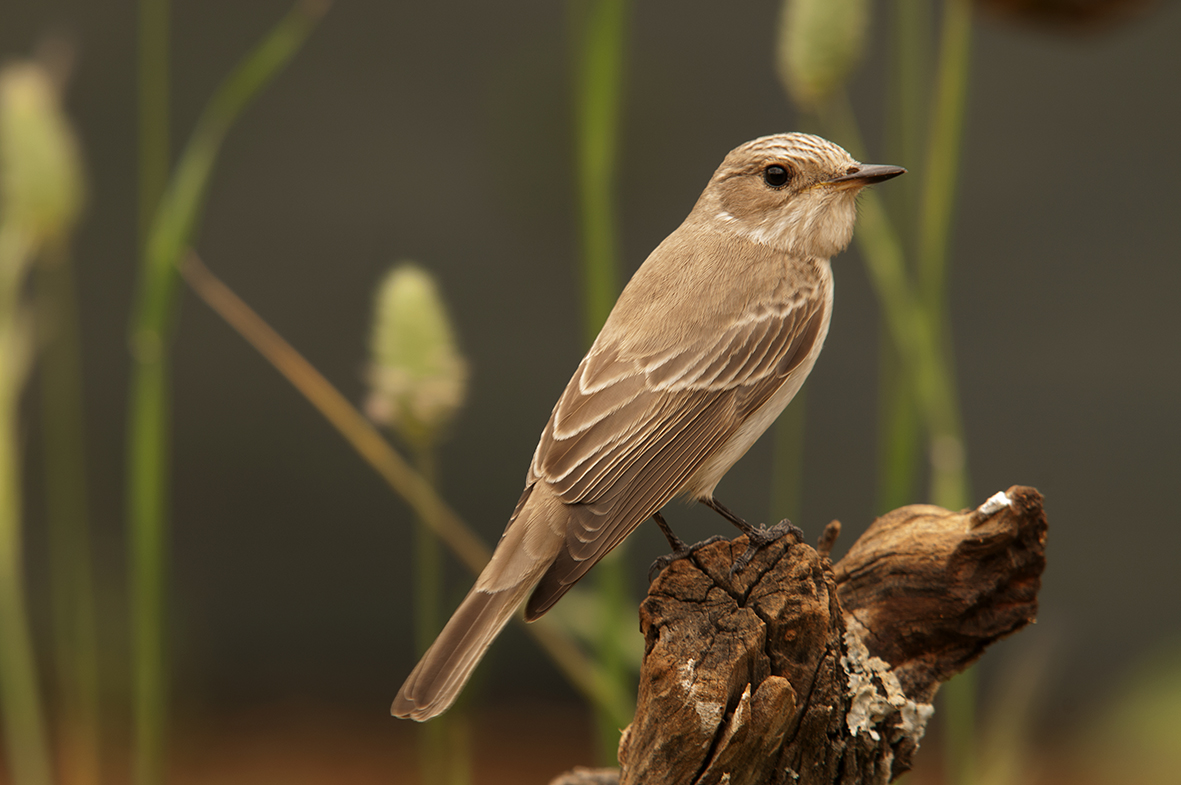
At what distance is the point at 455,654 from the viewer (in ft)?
6.29

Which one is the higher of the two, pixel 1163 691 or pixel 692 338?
pixel 692 338

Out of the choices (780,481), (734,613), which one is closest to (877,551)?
(734,613)

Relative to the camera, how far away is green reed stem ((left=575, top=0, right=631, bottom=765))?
235 cm

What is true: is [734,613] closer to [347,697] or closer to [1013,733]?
[1013,733]

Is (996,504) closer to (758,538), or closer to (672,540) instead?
(758,538)

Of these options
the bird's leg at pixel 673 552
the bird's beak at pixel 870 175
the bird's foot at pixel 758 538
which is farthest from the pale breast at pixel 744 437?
the bird's beak at pixel 870 175

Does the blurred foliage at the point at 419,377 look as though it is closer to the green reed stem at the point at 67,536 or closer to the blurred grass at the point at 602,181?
the blurred grass at the point at 602,181

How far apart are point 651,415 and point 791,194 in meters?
0.67

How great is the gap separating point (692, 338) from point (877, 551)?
1.94ft

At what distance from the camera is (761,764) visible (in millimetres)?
1819

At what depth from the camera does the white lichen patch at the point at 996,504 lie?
1937mm

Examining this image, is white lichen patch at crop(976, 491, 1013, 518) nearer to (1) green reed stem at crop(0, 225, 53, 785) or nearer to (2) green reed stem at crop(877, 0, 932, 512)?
(2) green reed stem at crop(877, 0, 932, 512)

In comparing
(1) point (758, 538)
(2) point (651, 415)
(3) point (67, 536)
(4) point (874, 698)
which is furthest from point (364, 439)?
(3) point (67, 536)

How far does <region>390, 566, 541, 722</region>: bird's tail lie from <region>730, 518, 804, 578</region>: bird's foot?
0.41m
